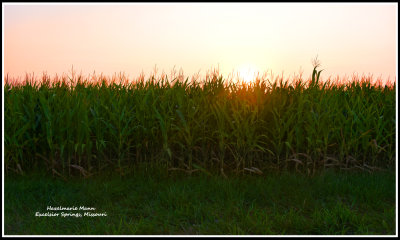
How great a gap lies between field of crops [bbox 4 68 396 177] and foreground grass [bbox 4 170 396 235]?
317 mm

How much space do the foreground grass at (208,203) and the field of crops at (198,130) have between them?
0.32m

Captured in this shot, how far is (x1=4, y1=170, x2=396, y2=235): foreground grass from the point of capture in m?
3.82

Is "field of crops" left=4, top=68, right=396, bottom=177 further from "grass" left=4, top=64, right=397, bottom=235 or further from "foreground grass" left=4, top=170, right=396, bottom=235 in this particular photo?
"foreground grass" left=4, top=170, right=396, bottom=235

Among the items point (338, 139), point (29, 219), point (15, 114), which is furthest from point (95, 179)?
point (338, 139)

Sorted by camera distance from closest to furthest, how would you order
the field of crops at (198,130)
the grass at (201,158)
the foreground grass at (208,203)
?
the foreground grass at (208,203) → the grass at (201,158) → the field of crops at (198,130)

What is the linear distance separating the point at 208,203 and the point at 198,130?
1337 millimetres

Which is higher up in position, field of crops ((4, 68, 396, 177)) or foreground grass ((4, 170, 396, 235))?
field of crops ((4, 68, 396, 177))

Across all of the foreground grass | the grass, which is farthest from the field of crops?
the foreground grass

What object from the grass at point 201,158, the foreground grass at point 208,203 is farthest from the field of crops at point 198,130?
the foreground grass at point 208,203

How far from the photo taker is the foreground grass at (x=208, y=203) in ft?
12.5

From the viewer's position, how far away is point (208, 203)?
4285 mm

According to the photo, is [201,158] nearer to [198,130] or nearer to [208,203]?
[198,130]

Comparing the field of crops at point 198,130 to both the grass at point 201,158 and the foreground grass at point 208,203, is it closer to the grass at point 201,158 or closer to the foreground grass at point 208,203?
the grass at point 201,158

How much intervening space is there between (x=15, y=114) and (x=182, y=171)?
2927 millimetres
